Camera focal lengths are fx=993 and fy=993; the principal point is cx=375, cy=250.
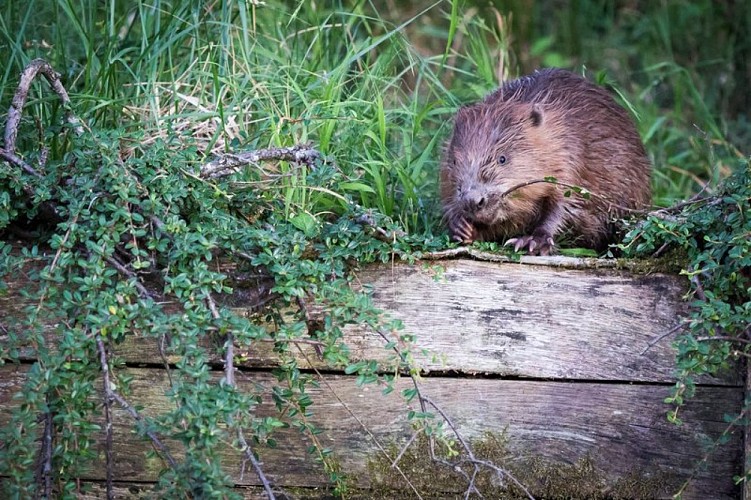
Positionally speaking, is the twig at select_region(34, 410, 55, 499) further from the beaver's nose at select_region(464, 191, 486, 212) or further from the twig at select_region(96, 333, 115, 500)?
the beaver's nose at select_region(464, 191, 486, 212)

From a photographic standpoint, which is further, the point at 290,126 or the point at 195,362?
the point at 290,126

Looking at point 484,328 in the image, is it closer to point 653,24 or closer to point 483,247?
point 483,247

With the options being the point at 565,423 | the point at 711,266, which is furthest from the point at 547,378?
the point at 711,266

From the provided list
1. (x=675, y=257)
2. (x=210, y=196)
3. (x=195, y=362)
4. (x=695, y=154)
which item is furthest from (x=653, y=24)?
(x=195, y=362)

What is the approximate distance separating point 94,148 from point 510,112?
157 centimetres

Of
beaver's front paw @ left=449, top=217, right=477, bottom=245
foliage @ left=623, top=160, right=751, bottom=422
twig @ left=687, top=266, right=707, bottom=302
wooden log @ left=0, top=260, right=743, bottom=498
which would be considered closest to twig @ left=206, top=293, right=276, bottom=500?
wooden log @ left=0, top=260, right=743, bottom=498

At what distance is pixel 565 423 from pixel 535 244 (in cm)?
62

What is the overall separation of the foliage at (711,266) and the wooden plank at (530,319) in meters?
0.11

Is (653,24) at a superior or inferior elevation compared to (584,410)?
superior

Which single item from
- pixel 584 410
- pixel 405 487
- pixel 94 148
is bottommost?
pixel 405 487

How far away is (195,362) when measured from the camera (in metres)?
2.62

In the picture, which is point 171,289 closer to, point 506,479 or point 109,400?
point 109,400

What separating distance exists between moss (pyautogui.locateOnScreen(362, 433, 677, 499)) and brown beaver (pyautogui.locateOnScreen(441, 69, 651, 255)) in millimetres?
742

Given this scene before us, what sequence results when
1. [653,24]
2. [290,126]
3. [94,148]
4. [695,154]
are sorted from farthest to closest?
1. [653,24]
2. [695,154]
3. [290,126]
4. [94,148]
